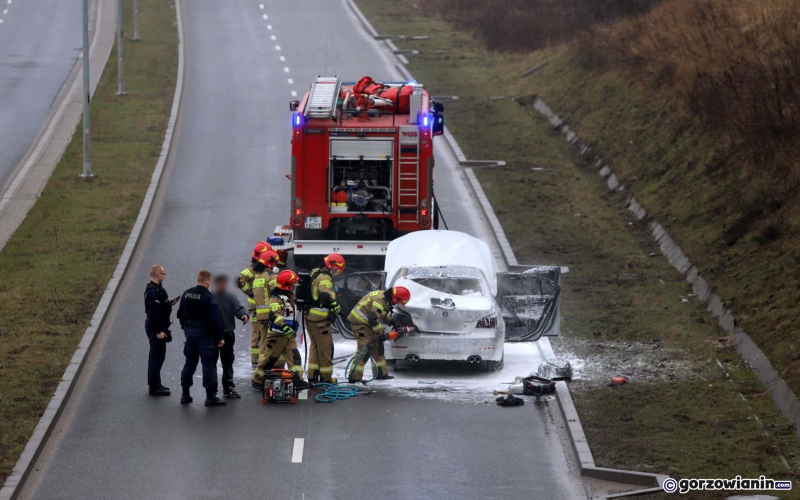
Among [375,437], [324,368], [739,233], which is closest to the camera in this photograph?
[375,437]

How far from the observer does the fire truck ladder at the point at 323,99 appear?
20344 millimetres

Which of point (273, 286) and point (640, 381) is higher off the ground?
point (273, 286)

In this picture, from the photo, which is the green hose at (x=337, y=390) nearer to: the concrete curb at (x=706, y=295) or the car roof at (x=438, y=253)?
the car roof at (x=438, y=253)

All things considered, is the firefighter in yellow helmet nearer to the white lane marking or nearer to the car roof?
the car roof

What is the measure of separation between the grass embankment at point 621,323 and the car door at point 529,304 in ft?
1.61

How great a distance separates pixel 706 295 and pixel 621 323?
1.94 metres

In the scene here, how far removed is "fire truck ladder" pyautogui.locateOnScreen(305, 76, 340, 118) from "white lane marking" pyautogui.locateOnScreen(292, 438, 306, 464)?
26.7ft

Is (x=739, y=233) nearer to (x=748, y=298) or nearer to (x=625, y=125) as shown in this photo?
(x=748, y=298)

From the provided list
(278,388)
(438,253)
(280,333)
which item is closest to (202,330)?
(280,333)

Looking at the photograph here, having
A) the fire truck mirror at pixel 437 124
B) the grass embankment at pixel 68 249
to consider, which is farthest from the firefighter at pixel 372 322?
the fire truck mirror at pixel 437 124

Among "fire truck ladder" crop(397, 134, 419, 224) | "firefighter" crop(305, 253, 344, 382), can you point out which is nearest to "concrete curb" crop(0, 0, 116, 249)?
"fire truck ladder" crop(397, 134, 419, 224)

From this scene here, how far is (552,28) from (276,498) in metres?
35.3

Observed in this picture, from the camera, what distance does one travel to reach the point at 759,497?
11656mm

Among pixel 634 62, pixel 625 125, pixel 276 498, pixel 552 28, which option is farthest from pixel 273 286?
pixel 552 28
